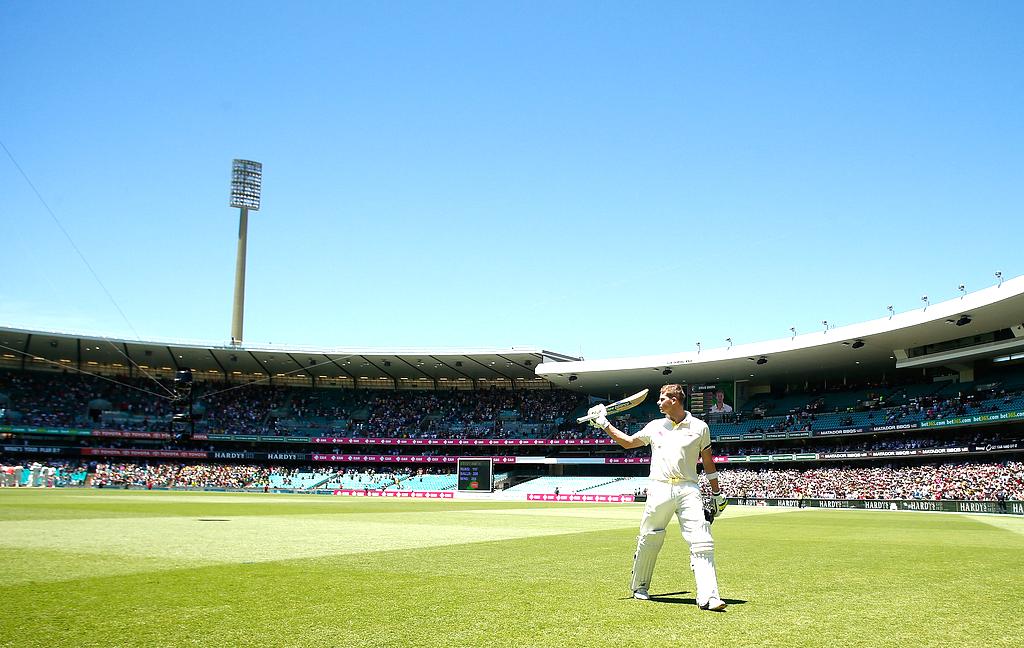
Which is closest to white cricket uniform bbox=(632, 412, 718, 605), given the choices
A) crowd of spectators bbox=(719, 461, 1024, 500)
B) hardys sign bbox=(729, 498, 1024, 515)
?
hardys sign bbox=(729, 498, 1024, 515)

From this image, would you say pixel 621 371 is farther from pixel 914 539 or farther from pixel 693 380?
pixel 914 539

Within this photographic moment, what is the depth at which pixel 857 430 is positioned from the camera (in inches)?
2404

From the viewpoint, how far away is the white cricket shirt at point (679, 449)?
322 inches

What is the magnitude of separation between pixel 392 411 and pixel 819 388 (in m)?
42.8

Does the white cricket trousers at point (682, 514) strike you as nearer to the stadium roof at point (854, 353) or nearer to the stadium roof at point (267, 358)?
the stadium roof at point (854, 353)

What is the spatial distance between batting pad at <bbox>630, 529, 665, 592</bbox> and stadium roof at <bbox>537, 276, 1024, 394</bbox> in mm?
42569

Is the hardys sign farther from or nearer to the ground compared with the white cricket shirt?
nearer to the ground

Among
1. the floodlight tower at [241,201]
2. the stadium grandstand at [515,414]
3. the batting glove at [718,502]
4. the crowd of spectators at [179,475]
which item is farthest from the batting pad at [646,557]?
the floodlight tower at [241,201]

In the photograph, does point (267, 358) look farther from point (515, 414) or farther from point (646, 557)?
point (646, 557)

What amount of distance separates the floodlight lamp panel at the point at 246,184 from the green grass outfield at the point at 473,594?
77.4 m

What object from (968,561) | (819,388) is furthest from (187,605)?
(819,388)

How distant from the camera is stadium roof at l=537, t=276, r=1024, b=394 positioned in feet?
160

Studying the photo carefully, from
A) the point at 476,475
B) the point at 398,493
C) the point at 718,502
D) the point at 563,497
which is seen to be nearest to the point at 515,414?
the point at 476,475

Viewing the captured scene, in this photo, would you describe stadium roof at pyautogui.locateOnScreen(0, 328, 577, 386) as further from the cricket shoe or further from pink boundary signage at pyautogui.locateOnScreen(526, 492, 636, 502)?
the cricket shoe
